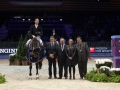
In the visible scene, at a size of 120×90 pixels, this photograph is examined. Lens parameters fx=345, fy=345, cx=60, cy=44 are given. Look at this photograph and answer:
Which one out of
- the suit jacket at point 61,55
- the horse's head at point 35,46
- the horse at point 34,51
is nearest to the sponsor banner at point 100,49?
the suit jacket at point 61,55

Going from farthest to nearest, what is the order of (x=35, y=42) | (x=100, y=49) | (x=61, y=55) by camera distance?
(x=100, y=49)
(x=61, y=55)
(x=35, y=42)

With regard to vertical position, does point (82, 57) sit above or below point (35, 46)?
below

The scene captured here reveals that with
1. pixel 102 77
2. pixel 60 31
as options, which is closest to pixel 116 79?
pixel 102 77

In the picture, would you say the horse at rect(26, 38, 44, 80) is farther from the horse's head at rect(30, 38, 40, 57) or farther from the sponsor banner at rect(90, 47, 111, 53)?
the sponsor banner at rect(90, 47, 111, 53)

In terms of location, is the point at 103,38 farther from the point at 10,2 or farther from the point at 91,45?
the point at 10,2

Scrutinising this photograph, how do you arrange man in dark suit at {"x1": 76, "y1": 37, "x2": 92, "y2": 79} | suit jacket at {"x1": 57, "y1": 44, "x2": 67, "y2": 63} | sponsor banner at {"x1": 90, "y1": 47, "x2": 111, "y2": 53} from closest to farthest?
1. man in dark suit at {"x1": 76, "y1": 37, "x2": 92, "y2": 79}
2. suit jacket at {"x1": 57, "y1": 44, "x2": 67, "y2": 63}
3. sponsor banner at {"x1": 90, "y1": 47, "x2": 111, "y2": 53}

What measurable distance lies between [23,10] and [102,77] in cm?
2816

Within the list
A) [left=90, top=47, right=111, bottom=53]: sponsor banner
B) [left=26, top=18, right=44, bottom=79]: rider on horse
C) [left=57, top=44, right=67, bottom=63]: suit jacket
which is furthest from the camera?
[left=90, top=47, right=111, bottom=53]: sponsor banner

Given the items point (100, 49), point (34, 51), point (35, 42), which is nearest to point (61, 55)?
point (34, 51)

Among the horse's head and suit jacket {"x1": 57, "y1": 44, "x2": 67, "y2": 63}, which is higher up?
the horse's head

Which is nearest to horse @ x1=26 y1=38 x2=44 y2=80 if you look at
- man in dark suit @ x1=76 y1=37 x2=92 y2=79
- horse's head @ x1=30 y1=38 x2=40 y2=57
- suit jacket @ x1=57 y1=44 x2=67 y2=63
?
horse's head @ x1=30 y1=38 x2=40 y2=57

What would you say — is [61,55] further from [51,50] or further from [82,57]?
[82,57]

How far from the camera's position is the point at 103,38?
3950 centimetres

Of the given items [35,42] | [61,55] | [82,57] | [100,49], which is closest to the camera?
[35,42]
